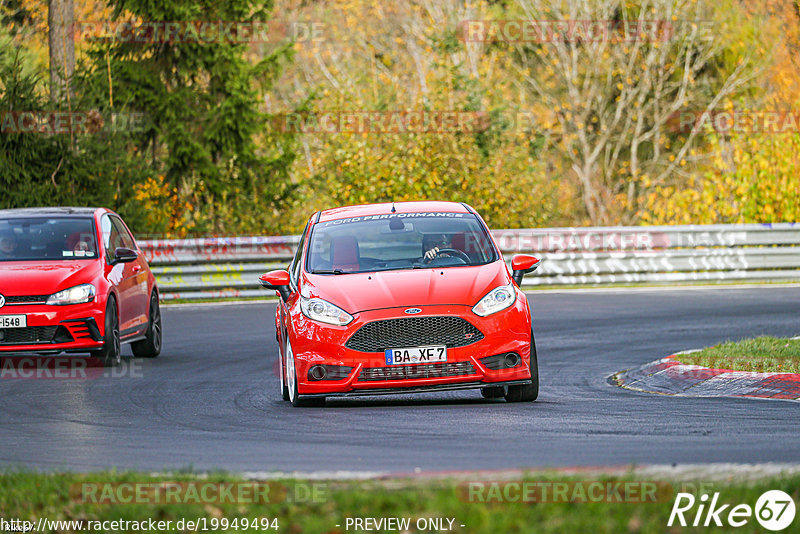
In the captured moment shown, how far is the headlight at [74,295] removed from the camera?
14.8m

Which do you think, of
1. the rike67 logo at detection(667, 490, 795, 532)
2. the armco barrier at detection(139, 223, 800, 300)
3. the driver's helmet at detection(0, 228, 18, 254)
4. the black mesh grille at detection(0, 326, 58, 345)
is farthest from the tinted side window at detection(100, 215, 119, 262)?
the rike67 logo at detection(667, 490, 795, 532)

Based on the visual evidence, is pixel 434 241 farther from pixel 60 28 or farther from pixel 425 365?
pixel 60 28

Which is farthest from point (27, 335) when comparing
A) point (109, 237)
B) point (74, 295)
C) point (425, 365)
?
point (425, 365)

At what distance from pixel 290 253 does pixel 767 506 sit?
68.5 ft

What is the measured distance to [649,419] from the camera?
391 inches

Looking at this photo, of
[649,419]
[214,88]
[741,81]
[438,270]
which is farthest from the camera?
[741,81]

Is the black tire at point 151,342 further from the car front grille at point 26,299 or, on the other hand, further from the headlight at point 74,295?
the car front grille at point 26,299

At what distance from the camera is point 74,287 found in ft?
49.1

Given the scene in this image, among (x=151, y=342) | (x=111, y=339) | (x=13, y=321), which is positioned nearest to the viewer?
(x=13, y=321)

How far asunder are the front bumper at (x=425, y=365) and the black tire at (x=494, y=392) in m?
0.54

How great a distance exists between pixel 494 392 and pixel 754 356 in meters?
3.15

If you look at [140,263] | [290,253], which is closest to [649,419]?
[140,263]

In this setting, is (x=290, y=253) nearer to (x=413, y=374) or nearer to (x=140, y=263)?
(x=140, y=263)

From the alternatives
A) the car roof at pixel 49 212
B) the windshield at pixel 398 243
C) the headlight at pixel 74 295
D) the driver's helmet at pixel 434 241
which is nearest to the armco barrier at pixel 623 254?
the car roof at pixel 49 212
